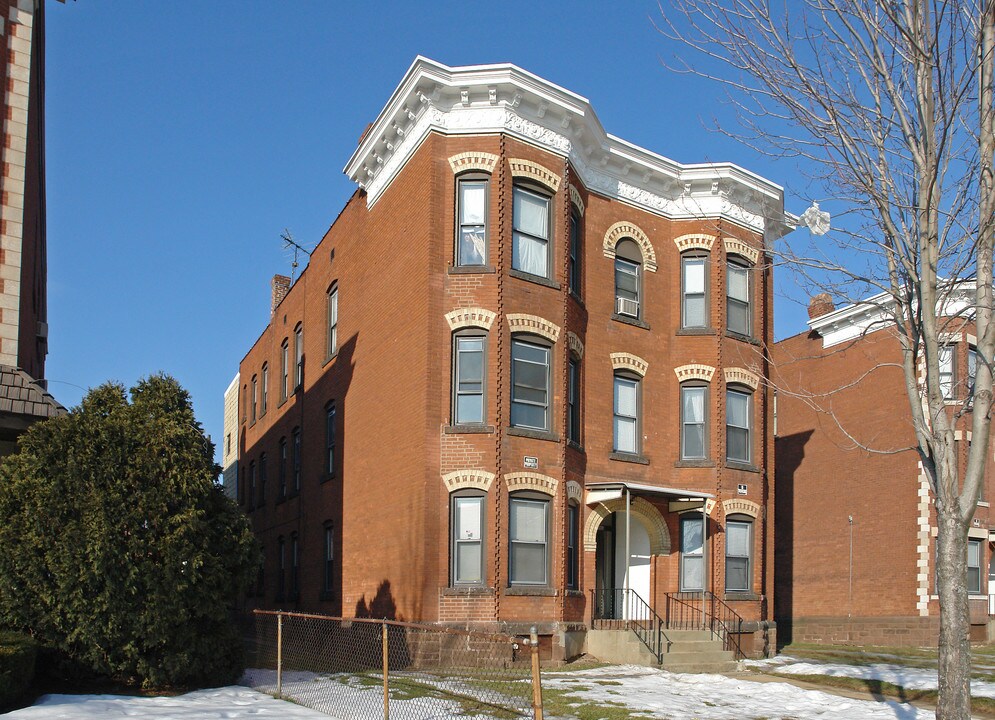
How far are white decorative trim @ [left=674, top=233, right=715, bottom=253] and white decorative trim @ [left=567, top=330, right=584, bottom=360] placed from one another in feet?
14.1

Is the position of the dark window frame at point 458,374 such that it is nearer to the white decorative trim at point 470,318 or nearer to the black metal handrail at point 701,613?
the white decorative trim at point 470,318

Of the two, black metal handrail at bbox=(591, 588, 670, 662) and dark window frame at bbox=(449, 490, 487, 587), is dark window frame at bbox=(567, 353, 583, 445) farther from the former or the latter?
black metal handrail at bbox=(591, 588, 670, 662)

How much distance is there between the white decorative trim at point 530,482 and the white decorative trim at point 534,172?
603 centimetres

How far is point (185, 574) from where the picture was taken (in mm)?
14180

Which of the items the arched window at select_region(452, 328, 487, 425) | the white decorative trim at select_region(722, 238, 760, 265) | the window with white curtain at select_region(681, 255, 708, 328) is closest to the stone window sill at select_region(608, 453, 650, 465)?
the window with white curtain at select_region(681, 255, 708, 328)

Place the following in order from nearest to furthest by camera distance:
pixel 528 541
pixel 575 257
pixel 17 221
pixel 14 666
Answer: pixel 14 666 < pixel 17 221 < pixel 528 541 < pixel 575 257

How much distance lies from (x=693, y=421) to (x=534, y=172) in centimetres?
721

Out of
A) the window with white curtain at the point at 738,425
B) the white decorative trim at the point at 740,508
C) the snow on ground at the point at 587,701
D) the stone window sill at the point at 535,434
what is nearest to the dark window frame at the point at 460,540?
the stone window sill at the point at 535,434

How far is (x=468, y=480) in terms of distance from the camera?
19.9 metres

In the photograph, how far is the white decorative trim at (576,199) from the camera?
22308mm

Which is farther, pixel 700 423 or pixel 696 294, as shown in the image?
pixel 696 294

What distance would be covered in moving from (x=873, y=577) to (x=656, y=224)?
12.6 m

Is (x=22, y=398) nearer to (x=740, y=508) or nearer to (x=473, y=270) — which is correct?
(x=473, y=270)

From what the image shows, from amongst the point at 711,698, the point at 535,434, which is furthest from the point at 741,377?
the point at 711,698
